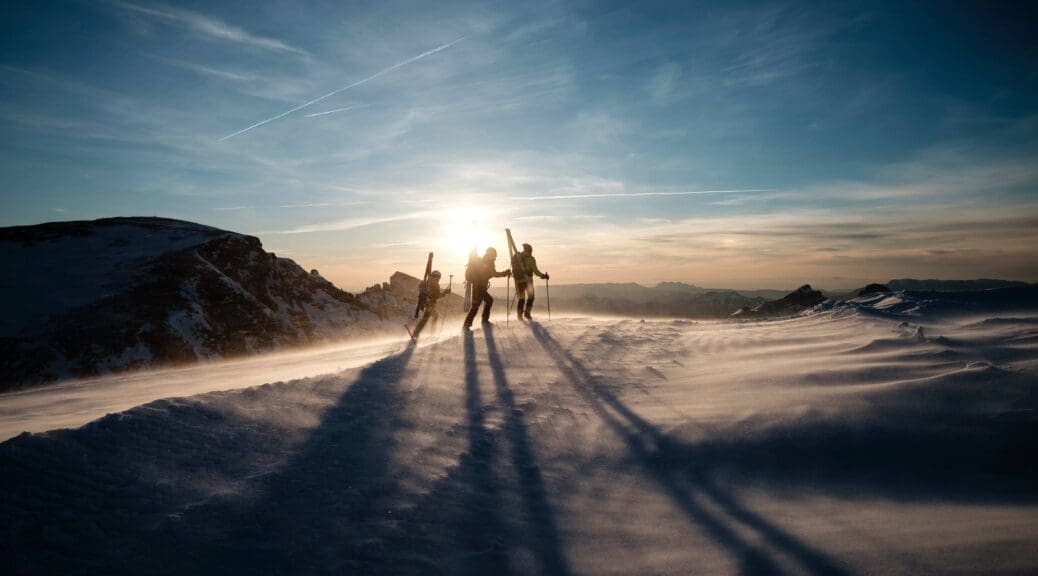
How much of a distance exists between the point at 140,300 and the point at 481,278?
1736cm

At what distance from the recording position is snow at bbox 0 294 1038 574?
8.30 feet

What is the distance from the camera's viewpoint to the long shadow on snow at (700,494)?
2.54 meters

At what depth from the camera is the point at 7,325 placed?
17781 mm

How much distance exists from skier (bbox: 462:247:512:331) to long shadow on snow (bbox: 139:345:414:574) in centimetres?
836

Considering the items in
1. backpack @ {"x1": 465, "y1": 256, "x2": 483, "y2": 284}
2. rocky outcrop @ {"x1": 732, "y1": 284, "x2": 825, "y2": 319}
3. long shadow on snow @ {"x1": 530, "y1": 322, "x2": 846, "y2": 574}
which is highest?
backpack @ {"x1": 465, "y1": 256, "x2": 483, "y2": 284}

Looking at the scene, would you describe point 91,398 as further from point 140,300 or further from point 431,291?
point 140,300

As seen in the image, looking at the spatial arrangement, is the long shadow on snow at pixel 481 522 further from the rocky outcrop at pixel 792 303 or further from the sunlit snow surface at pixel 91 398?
the rocky outcrop at pixel 792 303

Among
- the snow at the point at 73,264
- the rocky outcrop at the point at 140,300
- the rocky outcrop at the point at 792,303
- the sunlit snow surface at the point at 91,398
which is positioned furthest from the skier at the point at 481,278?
the snow at the point at 73,264

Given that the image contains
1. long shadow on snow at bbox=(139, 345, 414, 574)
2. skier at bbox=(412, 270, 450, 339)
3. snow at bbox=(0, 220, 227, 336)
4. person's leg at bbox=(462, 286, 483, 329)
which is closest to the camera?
long shadow on snow at bbox=(139, 345, 414, 574)

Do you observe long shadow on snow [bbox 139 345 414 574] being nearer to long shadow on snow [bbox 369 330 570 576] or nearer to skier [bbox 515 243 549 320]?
long shadow on snow [bbox 369 330 570 576]

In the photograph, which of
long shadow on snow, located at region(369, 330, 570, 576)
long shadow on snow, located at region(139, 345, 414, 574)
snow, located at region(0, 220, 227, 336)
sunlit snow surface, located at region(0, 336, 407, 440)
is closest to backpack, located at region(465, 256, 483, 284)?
sunlit snow surface, located at region(0, 336, 407, 440)

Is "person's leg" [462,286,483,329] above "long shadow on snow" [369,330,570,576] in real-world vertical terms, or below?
above

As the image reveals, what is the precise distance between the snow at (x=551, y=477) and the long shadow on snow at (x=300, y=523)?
1 centimetres

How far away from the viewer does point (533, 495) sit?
3307 millimetres
